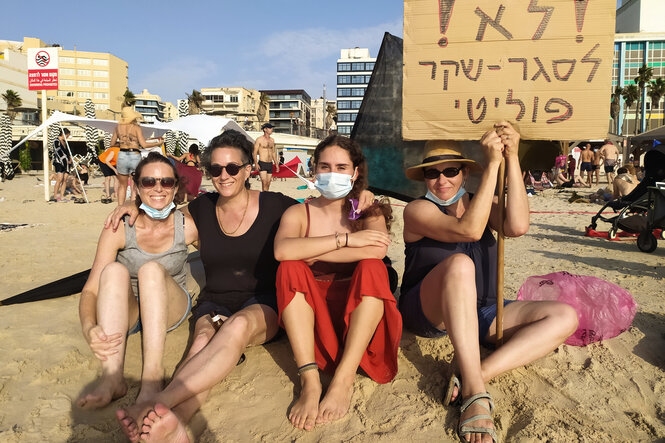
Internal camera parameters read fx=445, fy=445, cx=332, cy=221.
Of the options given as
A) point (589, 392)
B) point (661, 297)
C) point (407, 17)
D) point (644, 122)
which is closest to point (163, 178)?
point (407, 17)

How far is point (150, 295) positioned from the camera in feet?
7.43

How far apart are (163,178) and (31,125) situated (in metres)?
43.7

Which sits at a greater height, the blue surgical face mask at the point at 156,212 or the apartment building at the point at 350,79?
the apartment building at the point at 350,79

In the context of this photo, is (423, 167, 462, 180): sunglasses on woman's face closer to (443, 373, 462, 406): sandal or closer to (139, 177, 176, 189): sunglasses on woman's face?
(443, 373, 462, 406): sandal

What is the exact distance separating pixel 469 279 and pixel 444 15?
55.1 inches

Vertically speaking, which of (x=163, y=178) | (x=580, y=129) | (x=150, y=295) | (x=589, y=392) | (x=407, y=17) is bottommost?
(x=589, y=392)

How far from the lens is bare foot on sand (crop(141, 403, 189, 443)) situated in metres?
1.78

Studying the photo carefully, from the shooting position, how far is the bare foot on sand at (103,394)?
2.12 meters

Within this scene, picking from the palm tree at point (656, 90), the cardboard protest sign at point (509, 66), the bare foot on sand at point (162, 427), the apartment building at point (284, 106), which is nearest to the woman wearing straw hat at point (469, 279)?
the cardboard protest sign at point (509, 66)

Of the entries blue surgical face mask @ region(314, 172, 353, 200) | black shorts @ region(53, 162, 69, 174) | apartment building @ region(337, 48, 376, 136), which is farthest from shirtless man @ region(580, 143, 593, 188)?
apartment building @ region(337, 48, 376, 136)

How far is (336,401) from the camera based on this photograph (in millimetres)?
2117

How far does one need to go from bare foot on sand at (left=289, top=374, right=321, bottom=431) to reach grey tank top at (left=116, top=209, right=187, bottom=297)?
104 cm

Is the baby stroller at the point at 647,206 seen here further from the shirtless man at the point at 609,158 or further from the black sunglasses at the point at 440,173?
the shirtless man at the point at 609,158

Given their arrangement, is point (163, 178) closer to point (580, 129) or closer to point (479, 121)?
point (479, 121)
